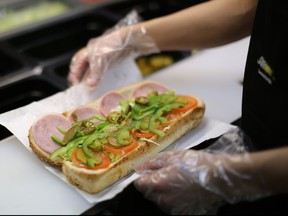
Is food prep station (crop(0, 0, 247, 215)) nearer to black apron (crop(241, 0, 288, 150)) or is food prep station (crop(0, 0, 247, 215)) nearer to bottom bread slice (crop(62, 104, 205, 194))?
bottom bread slice (crop(62, 104, 205, 194))

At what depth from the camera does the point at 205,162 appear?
1.47 meters

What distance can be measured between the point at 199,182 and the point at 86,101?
974mm

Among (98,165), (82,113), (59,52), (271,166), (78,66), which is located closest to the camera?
(271,166)

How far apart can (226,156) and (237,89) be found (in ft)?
3.50

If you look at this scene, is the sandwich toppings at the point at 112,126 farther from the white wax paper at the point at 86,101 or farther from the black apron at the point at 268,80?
the black apron at the point at 268,80

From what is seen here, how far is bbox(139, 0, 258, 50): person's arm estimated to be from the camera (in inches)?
85.7

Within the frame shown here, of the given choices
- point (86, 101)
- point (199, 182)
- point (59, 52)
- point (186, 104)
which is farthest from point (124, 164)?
point (59, 52)

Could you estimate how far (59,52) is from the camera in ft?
10.3

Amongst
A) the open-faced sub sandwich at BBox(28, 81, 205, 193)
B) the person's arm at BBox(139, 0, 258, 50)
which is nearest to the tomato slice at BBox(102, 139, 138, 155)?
the open-faced sub sandwich at BBox(28, 81, 205, 193)

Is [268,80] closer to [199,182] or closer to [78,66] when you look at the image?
[199,182]

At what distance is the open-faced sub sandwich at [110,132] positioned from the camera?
1668 mm

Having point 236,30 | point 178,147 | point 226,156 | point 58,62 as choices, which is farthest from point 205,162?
point 58,62

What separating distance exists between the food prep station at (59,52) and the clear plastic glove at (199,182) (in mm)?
141

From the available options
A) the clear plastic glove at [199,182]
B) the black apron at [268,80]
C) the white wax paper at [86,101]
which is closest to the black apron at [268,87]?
the black apron at [268,80]
